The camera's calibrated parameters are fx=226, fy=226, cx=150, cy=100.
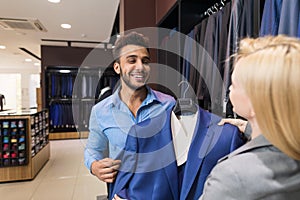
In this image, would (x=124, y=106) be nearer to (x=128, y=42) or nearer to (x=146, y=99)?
(x=146, y=99)

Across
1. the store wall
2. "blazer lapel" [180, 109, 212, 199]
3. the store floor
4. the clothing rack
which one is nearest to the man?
"blazer lapel" [180, 109, 212, 199]

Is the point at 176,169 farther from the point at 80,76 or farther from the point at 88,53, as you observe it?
the point at 88,53

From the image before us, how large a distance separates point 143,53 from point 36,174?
335cm

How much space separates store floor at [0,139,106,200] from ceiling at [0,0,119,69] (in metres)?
1.93

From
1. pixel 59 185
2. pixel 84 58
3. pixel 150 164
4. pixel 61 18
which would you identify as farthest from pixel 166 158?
pixel 84 58

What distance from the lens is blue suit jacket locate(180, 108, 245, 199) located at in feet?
2.72

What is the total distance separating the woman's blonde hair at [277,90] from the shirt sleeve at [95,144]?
0.87 meters

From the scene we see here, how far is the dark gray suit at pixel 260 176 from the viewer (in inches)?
20.6

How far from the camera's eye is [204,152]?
0.85 metres

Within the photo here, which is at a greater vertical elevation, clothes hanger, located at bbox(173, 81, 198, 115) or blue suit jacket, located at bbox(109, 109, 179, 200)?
clothes hanger, located at bbox(173, 81, 198, 115)

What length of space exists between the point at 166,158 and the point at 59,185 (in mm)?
2872

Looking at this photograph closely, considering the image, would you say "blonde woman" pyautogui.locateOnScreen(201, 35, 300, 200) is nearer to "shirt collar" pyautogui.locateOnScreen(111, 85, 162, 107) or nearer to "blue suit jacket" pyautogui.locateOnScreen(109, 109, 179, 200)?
"blue suit jacket" pyautogui.locateOnScreen(109, 109, 179, 200)

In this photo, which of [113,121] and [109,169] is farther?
[113,121]

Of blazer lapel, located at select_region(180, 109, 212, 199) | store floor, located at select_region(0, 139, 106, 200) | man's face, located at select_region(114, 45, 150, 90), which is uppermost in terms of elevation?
man's face, located at select_region(114, 45, 150, 90)
